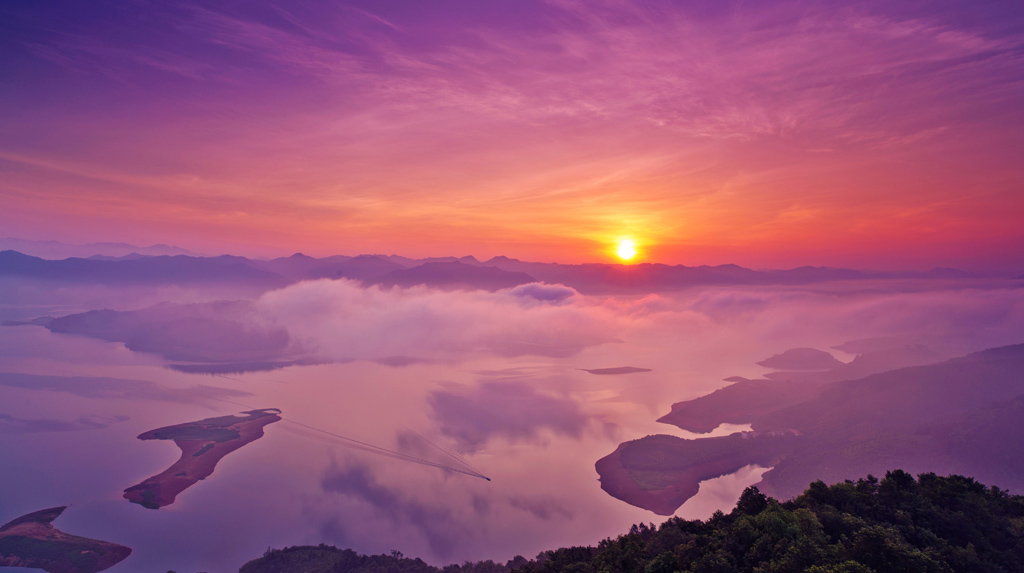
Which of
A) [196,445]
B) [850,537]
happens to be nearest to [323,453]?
[196,445]

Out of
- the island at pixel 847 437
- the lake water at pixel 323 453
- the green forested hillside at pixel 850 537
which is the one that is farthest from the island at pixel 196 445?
the island at pixel 847 437

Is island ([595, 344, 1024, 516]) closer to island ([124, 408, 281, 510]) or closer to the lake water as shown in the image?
the lake water

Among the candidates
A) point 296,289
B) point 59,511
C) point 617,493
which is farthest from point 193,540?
point 296,289

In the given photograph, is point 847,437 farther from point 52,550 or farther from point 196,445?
point 196,445

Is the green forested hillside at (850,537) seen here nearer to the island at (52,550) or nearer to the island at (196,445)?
the island at (52,550)

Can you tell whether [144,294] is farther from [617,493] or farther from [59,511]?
[617,493]

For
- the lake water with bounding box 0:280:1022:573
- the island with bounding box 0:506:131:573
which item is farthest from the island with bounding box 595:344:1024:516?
the island with bounding box 0:506:131:573
